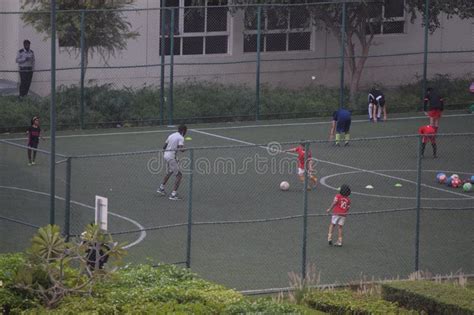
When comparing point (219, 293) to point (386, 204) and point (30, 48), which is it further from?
point (30, 48)

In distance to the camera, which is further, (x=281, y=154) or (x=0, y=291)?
(x=281, y=154)

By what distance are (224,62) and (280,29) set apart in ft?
6.74

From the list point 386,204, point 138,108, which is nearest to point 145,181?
point 386,204

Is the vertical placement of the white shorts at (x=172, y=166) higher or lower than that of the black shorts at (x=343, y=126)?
lower

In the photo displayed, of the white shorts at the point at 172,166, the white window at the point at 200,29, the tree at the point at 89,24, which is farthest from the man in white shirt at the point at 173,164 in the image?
the white window at the point at 200,29

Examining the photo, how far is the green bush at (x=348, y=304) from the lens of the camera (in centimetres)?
1577

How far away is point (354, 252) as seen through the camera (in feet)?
73.7

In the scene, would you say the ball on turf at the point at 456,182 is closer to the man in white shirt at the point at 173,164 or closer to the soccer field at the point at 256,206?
the soccer field at the point at 256,206

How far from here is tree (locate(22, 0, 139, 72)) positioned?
34.8 m

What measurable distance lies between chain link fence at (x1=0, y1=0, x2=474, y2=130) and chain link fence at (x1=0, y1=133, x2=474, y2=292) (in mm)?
5269

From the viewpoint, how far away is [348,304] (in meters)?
16.2

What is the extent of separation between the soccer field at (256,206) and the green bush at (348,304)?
3.56 metres

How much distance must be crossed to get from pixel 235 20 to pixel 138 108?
5.86 meters

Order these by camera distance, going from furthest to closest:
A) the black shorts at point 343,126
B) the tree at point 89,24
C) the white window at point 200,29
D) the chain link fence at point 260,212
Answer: the white window at point 200,29, the tree at point 89,24, the black shorts at point 343,126, the chain link fence at point 260,212
